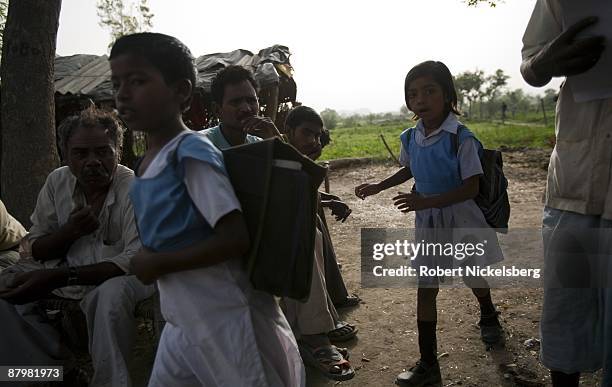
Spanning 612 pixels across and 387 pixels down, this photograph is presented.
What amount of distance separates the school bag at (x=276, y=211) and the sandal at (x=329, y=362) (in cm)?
168

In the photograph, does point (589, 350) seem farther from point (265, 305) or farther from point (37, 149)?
point (37, 149)

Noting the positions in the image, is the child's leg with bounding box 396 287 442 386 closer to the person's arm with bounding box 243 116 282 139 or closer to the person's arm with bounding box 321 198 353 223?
the person's arm with bounding box 321 198 353 223

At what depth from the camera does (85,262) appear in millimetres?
2738

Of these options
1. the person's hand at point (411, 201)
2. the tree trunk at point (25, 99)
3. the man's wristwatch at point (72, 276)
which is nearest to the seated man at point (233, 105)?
the person's hand at point (411, 201)

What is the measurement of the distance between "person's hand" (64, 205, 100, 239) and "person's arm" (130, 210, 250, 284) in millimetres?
1375

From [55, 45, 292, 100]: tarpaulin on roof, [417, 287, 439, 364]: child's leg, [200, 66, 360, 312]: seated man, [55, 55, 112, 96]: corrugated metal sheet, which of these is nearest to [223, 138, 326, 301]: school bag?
[200, 66, 360, 312]: seated man

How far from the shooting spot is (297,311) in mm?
3100

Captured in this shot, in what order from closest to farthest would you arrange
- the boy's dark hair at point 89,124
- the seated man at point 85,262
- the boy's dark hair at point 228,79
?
1. the seated man at point 85,262
2. the boy's dark hair at point 89,124
3. the boy's dark hair at point 228,79

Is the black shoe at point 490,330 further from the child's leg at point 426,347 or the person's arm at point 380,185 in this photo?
the person's arm at point 380,185

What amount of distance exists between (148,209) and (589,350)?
6.07ft

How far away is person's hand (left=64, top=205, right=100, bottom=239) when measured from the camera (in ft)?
8.46

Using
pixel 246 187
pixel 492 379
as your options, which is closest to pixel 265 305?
pixel 246 187

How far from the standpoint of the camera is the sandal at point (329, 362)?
116 inches

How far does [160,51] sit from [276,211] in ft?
1.97
